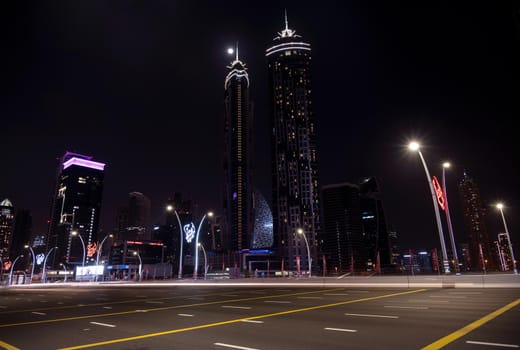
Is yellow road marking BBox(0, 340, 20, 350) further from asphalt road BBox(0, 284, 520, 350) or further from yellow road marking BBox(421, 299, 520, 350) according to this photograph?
yellow road marking BBox(421, 299, 520, 350)

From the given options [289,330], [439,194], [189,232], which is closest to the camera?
[289,330]

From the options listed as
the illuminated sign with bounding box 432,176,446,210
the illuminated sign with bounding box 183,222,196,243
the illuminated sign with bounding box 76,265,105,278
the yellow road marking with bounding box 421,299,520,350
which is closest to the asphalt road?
the yellow road marking with bounding box 421,299,520,350

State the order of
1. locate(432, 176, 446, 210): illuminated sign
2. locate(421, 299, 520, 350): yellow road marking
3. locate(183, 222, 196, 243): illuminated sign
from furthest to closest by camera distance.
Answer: locate(183, 222, 196, 243): illuminated sign
locate(432, 176, 446, 210): illuminated sign
locate(421, 299, 520, 350): yellow road marking

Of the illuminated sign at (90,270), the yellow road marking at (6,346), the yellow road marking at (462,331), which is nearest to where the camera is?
the yellow road marking at (462,331)

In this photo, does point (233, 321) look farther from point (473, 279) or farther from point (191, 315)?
point (473, 279)

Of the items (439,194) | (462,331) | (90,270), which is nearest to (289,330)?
(462,331)

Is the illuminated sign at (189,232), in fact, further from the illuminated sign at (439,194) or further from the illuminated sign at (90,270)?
the illuminated sign at (90,270)

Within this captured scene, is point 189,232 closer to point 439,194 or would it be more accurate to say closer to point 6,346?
point 439,194

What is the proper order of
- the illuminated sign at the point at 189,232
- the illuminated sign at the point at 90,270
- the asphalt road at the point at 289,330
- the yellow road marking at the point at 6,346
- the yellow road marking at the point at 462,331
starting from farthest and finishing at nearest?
the illuminated sign at the point at 90,270 → the illuminated sign at the point at 189,232 → the yellow road marking at the point at 6,346 → the asphalt road at the point at 289,330 → the yellow road marking at the point at 462,331

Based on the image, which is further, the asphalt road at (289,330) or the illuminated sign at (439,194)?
the illuminated sign at (439,194)

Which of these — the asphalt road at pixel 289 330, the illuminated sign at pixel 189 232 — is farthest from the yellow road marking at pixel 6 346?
the illuminated sign at pixel 189 232

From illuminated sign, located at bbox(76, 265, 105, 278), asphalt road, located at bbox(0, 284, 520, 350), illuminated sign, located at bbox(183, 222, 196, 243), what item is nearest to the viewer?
asphalt road, located at bbox(0, 284, 520, 350)

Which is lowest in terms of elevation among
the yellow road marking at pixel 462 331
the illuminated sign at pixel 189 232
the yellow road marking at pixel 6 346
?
the yellow road marking at pixel 6 346

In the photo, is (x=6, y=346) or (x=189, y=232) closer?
(x=6, y=346)
